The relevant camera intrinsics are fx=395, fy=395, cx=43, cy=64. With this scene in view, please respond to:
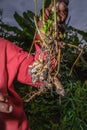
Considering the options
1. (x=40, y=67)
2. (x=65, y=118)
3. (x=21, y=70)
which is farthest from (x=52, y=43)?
(x=65, y=118)

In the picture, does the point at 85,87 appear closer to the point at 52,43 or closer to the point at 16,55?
the point at 16,55

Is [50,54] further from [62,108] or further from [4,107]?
[62,108]

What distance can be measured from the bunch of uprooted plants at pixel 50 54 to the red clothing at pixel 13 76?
0.13 m

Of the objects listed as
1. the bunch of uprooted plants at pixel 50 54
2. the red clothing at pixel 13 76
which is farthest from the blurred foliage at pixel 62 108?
the bunch of uprooted plants at pixel 50 54

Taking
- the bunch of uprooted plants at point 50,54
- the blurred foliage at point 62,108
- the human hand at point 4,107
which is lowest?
the blurred foliage at point 62,108

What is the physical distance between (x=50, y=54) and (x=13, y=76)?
0.20 meters

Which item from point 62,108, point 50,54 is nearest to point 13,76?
point 50,54

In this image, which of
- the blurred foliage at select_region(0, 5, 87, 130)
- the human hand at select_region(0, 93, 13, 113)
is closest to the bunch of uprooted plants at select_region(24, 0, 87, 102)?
the human hand at select_region(0, 93, 13, 113)

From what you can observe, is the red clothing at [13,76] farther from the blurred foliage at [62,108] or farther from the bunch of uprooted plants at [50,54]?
the blurred foliage at [62,108]

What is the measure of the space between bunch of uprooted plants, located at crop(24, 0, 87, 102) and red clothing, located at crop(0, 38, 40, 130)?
5.0 inches

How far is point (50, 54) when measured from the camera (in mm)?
908

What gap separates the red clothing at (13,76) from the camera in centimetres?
106

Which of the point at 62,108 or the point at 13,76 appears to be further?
the point at 62,108

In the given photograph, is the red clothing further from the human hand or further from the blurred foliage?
the blurred foliage
